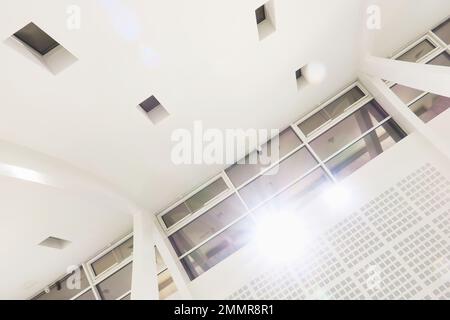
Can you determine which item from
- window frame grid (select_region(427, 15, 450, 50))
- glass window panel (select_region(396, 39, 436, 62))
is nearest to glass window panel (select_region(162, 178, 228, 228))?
glass window panel (select_region(396, 39, 436, 62))

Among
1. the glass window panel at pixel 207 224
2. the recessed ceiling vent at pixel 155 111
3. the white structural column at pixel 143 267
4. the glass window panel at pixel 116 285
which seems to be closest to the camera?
the white structural column at pixel 143 267

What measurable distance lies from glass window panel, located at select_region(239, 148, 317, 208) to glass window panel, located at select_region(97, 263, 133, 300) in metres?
2.90

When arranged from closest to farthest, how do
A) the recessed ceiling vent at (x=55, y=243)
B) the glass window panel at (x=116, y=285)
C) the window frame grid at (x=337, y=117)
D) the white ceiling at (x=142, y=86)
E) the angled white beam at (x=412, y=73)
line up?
the white ceiling at (x=142, y=86) → the angled white beam at (x=412, y=73) → the recessed ceiling vent at (x=55, y=243) → the glass window panel at (x=116, y=285) → the window frame grid at (x=337, y=117)

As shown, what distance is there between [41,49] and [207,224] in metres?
4.15

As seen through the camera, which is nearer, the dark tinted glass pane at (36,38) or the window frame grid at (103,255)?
the dark tinted glass pane at (36,38)

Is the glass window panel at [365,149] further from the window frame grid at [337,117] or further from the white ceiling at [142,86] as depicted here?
the white ceiling at [142,86]

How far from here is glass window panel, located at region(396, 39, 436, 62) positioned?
267 inches

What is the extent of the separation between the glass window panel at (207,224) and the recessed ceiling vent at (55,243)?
1987 millimetres

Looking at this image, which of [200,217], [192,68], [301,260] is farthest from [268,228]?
[192,68]

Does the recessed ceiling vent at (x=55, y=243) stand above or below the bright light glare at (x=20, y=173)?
above

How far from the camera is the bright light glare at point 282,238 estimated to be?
214 inches

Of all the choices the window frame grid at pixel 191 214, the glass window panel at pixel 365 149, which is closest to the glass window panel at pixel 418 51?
the glass window panel at pixel 365 149

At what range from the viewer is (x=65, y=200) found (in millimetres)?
5258
